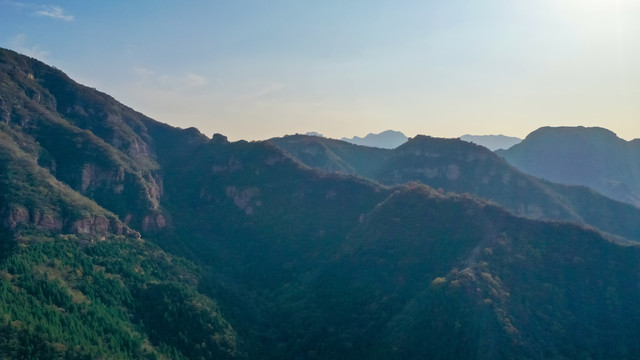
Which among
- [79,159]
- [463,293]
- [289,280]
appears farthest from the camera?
[79,159]

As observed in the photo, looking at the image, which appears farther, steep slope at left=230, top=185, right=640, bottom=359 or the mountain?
steep slope at left=230, top=185, right=640, bottom=359

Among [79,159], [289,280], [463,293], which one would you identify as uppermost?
[79,159]

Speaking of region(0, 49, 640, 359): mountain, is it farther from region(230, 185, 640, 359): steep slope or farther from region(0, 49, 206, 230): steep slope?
region(0, 49, 206, 230): steep slope

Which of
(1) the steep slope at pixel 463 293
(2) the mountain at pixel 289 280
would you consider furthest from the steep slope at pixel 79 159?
(1) the steep slope at pixel 463 293

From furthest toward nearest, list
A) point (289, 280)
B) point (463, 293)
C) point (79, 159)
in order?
point (79, 159) → point (289, 280) → point (463, 293)

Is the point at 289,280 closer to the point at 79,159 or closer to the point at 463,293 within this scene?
the point at 463,293

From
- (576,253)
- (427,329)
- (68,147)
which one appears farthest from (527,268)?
(68,147)

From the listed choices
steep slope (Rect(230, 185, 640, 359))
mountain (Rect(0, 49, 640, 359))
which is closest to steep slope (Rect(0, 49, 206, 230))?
mountain (Rect(0, 49, 640, 359))

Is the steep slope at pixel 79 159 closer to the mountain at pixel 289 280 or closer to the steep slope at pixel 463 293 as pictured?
the mountain at pixel 289 280

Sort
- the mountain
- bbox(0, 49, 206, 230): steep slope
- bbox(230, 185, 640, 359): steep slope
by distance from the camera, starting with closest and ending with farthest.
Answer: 1. the mountain
2. bbox(230, 185, 640, 359): steep slope
3. bbox(0, 49, 206, 230): steep slope

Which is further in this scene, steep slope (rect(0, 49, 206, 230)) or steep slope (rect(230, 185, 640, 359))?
steep slope (rect(0, 49, 206, 230))

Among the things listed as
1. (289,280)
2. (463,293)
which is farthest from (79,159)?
(463,293)

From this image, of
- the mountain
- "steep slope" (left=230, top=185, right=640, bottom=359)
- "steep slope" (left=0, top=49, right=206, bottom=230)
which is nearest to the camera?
the mountain

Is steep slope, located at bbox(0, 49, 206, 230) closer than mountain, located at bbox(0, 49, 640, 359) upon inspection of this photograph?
No
